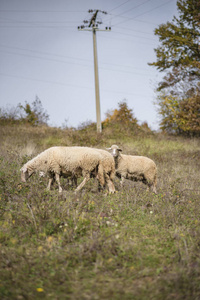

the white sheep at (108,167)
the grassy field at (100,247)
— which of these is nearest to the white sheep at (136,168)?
the white sheep at (108,167)

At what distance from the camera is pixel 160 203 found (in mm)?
6043

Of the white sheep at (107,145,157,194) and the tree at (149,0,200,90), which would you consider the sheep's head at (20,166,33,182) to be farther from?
the tree at (149,0,200,90)

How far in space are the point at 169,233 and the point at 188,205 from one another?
68.5 inches

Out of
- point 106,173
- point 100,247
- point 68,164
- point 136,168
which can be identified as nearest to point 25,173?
point 68,164

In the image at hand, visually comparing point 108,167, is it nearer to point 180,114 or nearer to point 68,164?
point 68,164

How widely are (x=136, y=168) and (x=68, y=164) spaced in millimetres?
2982

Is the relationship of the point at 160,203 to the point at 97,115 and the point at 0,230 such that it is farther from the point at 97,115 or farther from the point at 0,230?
the point at 97,115

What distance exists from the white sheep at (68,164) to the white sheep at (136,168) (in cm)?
176

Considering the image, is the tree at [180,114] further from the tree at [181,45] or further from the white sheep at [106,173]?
the white sheep at [106,173]

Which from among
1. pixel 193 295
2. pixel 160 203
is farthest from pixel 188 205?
pixel 193 295

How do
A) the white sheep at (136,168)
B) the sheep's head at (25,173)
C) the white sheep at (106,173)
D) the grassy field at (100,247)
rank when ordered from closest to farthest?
1. the grassy field at (100,247)
2. the sheep's head at (25,173)
3. the white sheep at (106,173)
4. the white sheep at (136,168)

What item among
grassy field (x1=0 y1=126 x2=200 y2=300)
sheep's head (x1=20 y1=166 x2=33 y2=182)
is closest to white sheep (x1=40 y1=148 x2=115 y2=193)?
sheep's head (x1=20 y1=166 x2=33 y2=182)

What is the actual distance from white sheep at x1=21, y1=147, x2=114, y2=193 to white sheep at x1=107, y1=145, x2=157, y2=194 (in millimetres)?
1759

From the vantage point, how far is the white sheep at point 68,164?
7.40 meters
